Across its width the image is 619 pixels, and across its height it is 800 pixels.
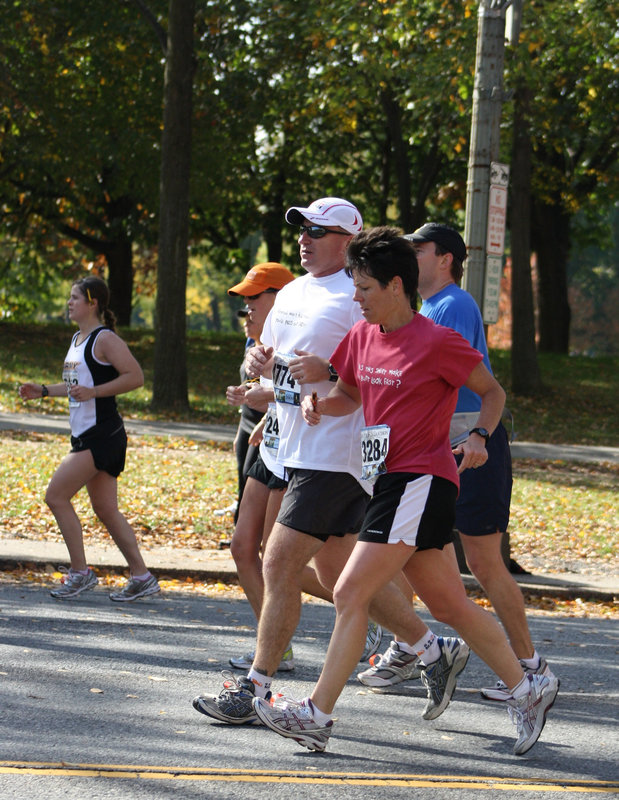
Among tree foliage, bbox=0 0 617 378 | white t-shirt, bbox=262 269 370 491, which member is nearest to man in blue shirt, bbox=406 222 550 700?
white t-shirt, bbox=262 269 370 491

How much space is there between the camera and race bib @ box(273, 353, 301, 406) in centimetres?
501

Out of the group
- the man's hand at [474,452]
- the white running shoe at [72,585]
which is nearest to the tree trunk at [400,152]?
the white running shoe at [72,585]

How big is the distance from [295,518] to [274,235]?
30.6m

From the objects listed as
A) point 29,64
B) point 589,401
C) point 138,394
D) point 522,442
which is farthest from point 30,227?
point 522,442

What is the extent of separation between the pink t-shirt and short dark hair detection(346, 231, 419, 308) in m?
0.18

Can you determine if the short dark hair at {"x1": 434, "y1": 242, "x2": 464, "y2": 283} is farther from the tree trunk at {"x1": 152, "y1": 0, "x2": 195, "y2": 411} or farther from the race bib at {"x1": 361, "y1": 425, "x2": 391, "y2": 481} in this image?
the tree trunk at {"x1": 152, "y1": 0, "x2": 195, "y2": 411}

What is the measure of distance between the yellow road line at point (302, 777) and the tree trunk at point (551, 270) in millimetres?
27645

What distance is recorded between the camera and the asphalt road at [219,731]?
412cm

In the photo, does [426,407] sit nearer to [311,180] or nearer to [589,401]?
[589,401]

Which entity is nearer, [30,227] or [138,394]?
[138,394]

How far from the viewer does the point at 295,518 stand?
192 inches

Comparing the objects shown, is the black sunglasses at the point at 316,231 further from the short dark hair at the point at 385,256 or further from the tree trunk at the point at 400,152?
the tree trunk at the point at 400,152

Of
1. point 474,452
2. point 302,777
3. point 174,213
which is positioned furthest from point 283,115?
point 302,777

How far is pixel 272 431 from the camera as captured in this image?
17.3ft
